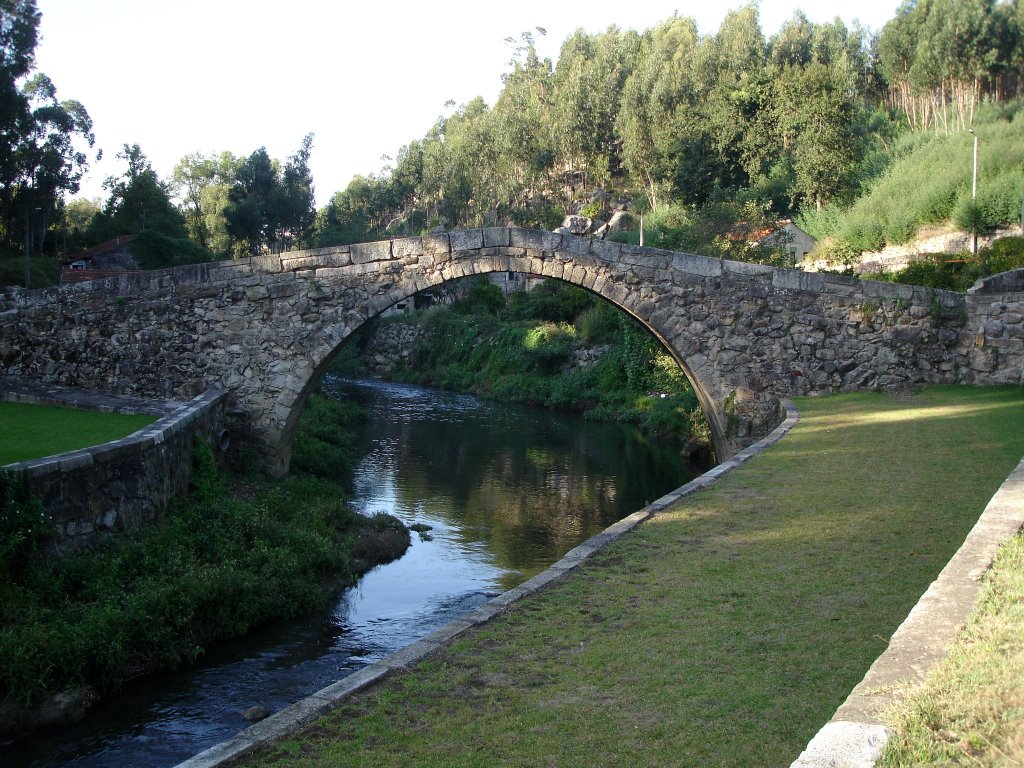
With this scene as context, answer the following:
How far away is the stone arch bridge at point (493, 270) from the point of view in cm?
1238

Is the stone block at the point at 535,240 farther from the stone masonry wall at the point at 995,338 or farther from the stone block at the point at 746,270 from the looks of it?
the stone masonry wall at the point at 995,338

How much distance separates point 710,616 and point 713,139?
35.5 m

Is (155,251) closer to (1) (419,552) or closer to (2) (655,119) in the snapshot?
(2) (655,119)

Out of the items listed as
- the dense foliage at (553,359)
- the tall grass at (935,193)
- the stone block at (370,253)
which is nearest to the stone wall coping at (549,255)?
the stone block at (370,253)

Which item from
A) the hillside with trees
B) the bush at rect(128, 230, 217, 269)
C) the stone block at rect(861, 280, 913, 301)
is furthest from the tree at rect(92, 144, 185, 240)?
the stone block at rect(861, 280, 913, 301)

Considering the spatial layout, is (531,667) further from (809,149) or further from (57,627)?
(809,149)

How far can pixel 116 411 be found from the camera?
11.0 metres

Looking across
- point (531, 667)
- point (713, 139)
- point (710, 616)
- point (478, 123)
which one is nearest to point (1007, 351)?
point (710, 616)

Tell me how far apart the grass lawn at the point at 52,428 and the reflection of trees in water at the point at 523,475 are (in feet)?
14.0

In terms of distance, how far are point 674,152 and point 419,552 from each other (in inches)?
1215

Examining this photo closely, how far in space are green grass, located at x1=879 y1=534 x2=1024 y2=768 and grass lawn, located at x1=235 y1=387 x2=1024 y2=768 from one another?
0.72 m

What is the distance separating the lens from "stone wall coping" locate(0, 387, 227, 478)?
7.05m

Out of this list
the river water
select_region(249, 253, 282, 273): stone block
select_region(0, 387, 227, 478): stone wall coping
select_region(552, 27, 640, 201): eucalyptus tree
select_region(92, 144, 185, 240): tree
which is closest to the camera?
the river water

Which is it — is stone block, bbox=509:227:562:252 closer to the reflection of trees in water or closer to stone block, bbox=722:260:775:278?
stone block, bbox=722:260:775:278
